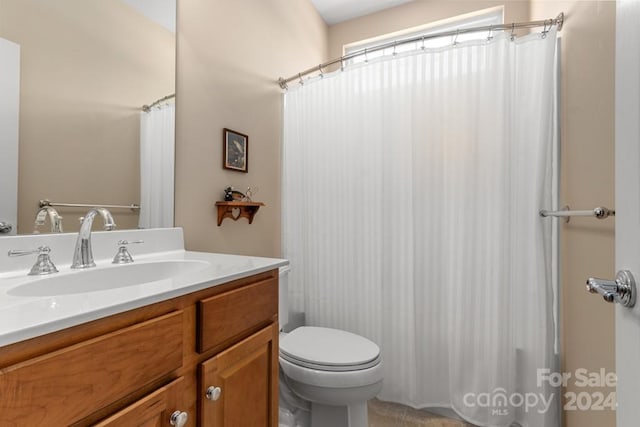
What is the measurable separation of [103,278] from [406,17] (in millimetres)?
2485

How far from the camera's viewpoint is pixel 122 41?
115 centimetres

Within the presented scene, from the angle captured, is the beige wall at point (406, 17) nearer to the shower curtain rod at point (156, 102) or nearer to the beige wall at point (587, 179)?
the beige wall at point (587, 179)

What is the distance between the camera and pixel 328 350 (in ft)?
4.59

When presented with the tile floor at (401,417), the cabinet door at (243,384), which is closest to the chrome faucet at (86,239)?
the cabinet door at (243,384)

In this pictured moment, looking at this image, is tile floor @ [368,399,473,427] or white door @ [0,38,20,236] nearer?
white door @ [0,38,20,236]

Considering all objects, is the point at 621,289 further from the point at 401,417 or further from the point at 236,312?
the point at 401,417

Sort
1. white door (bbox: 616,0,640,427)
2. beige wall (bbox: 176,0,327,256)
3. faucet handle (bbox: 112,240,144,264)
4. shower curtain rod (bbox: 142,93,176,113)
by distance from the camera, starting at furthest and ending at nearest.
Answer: beige wall (bbox: 176,0,327,256), shower curtain rod (bbox: 142,93,176,113), faucet handle (bbox: 112,240,144,264), white door (bbox: 616,0,640,427)

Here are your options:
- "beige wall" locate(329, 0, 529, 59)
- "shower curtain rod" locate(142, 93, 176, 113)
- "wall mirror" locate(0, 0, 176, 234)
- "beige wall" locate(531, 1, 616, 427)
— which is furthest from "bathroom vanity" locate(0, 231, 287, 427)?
"beige wall" locate(329, 0, 529, 59)

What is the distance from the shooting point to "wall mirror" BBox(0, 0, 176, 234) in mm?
924

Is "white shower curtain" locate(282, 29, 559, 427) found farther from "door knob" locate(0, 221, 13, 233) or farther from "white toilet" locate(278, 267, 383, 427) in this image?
"door knob" locate(0, 221, 13, 233)

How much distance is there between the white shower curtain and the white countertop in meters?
0.80

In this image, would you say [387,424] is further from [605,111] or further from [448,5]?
[448,5]

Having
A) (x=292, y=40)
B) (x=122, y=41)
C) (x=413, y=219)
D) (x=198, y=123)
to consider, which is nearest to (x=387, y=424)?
(x=413, y=219)

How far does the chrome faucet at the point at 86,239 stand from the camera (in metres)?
0.94
